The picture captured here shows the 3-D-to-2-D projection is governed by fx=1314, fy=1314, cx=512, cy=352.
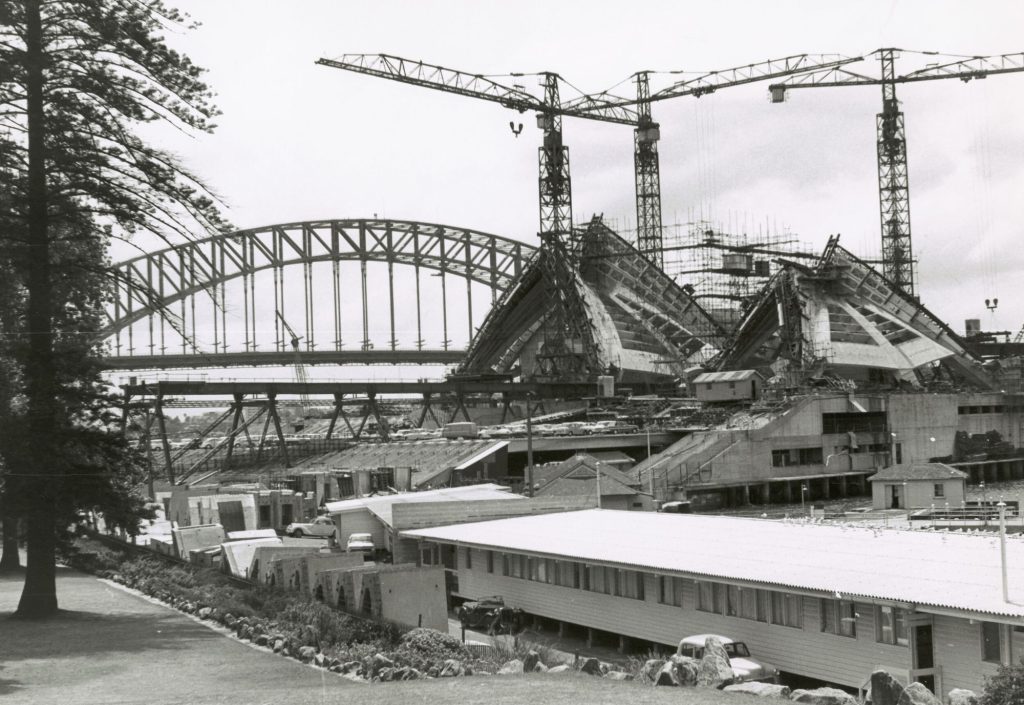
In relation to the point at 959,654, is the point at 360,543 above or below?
below

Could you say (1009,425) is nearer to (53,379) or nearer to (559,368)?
(559,368)

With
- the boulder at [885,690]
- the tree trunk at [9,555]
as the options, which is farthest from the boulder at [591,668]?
the tree trunk at [9,555]

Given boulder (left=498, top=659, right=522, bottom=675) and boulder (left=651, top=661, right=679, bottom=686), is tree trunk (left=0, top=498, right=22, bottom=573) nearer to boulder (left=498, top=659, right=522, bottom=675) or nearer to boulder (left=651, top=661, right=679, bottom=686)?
boulder (left=498, top=659, right=522, bottom=675)

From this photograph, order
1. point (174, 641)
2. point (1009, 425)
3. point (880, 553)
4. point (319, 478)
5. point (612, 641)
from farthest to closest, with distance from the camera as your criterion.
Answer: point (1009, 425), point (319, 478), point (612, 641), point (880, 553), point (174, 641)

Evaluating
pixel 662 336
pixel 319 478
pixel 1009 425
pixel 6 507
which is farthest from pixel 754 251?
pixel 6 507

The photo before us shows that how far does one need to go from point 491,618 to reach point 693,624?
26.6 feet

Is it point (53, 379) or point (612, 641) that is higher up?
point (53, 379)

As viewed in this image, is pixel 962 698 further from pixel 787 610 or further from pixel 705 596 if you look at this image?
pixel 705 596

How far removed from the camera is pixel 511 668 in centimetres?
2550

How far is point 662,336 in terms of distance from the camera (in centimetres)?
14188

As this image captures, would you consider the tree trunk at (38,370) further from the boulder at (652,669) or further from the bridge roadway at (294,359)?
the bridge roadway at (294,359)

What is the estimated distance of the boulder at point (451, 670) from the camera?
2520 cm

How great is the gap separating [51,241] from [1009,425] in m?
97.6

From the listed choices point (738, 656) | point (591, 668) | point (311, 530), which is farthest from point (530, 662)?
point (311, 530)
